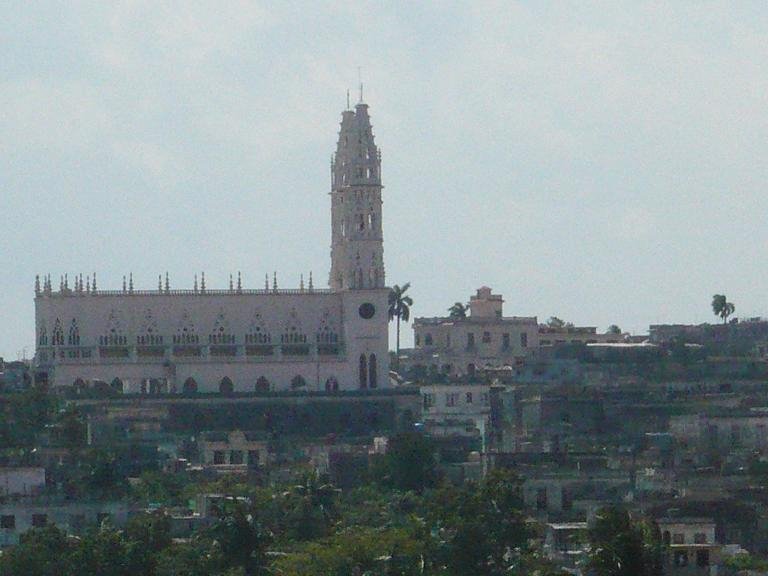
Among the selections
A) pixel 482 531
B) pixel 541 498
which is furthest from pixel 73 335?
pixel 482 531

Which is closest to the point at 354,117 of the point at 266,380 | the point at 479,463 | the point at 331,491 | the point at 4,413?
the point at 266,380

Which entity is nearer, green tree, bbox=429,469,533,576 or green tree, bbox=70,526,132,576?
green tree, bbox=70,526,132,576

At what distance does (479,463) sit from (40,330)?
41579mm

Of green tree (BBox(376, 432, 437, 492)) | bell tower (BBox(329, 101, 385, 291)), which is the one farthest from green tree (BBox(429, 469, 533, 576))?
bell tower (BBox(329, 101, 385, 291))

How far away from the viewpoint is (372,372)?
625 feet

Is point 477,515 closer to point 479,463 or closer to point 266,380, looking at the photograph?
point 479,463

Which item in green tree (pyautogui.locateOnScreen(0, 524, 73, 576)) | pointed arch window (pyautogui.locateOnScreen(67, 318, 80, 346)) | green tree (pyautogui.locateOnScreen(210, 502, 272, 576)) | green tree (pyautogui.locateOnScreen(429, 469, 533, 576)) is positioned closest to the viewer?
green tree (pyautogui.locateOnScreen(0, 524, 73, 576))

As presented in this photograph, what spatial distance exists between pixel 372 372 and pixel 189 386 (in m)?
8.19

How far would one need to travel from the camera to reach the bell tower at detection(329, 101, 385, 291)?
192m

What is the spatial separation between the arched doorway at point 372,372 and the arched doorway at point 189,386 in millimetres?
7742

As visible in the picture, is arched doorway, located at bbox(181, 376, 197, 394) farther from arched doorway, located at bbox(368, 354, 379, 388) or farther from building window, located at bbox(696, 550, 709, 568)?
building window, located at bbox(696, 550, 709, 568)

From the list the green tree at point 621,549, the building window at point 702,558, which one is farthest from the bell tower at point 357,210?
the green tree at point 621,549

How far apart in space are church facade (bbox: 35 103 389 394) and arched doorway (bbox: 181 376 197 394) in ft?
0.15

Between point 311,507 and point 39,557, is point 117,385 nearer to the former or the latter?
point 311,507
